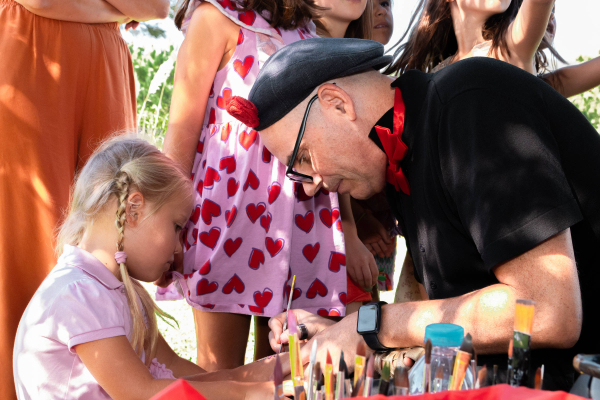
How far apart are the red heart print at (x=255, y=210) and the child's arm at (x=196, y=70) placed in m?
0.35

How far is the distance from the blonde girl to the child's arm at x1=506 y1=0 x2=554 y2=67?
5.60 ft

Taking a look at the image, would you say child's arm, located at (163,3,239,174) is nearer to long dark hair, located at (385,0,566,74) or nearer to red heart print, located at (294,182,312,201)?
red heart print, located at (294,182,312,201)

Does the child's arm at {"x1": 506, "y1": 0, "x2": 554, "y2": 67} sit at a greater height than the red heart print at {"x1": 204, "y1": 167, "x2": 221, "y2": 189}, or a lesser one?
greater

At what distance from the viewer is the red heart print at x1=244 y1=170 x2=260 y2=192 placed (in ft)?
7.91

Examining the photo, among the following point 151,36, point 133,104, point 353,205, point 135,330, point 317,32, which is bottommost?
point 135,330

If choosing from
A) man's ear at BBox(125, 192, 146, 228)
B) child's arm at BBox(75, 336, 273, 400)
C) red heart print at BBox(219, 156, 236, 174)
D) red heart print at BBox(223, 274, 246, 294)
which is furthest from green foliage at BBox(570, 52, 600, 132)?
child's arm at BBox(75, 336, 273, 400)

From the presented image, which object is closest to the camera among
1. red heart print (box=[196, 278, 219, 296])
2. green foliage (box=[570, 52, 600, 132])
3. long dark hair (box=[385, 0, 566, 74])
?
red heart print (box=[196, 278, 219, 296])

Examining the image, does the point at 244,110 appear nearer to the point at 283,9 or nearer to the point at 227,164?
the point at 227,164

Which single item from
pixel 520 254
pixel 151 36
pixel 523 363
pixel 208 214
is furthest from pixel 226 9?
pixel 151 36

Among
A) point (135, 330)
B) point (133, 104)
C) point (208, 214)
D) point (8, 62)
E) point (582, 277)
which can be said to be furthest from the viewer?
point (133, 104)

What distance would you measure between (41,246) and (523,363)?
2.31 metres

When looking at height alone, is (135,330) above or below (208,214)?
below

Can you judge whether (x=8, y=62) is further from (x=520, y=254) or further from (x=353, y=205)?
(x=520, y=254)

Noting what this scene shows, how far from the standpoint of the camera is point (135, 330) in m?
2.10
